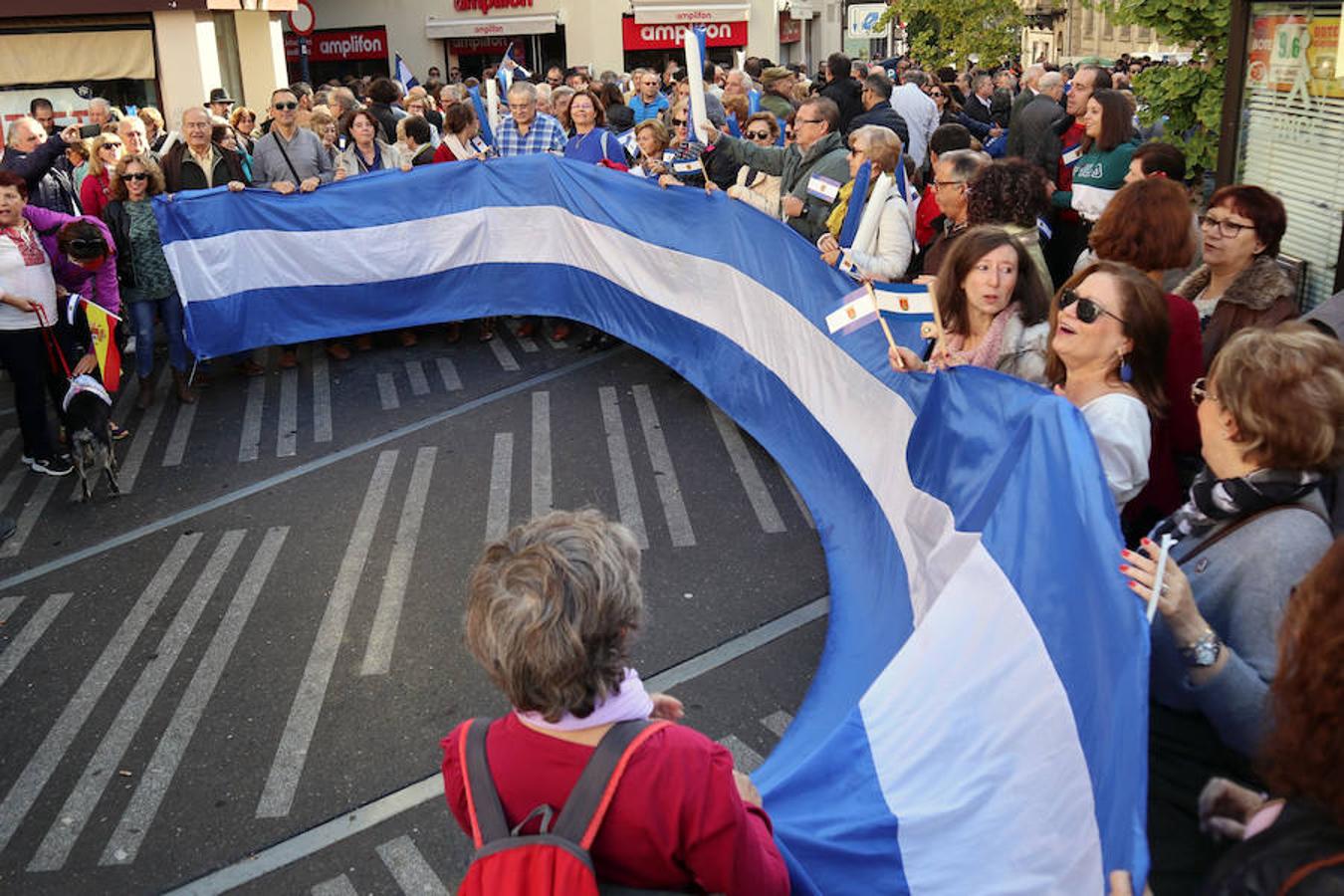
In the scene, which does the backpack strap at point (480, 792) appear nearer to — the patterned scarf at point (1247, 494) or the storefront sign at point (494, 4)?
Result: the patterned scarf at point (1247, 494)

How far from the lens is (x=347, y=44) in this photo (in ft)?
111

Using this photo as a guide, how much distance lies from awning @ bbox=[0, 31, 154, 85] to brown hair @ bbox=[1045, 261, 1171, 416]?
1833 centimetres

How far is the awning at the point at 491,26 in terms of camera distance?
110 feet

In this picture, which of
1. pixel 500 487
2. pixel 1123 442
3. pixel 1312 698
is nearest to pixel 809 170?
pixel 500 487

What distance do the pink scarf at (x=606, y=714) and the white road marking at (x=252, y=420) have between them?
643 cm

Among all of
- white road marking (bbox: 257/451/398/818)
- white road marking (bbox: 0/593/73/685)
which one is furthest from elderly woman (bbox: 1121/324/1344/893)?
white road marking (bbox: 0/593/73/685)

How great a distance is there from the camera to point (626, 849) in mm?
2006

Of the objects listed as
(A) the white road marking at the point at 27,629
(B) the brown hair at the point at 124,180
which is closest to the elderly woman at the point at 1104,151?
(A) the white road marking at the point at 27,629

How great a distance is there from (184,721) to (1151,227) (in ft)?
14.5

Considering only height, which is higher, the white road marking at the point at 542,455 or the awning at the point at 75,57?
the awning at the point at 75,57

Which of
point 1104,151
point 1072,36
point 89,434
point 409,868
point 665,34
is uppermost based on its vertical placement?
point 1072,36

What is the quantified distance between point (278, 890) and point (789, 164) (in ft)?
17.5

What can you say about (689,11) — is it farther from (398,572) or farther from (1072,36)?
(398,572)

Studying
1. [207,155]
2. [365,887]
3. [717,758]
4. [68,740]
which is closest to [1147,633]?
[717,758]
